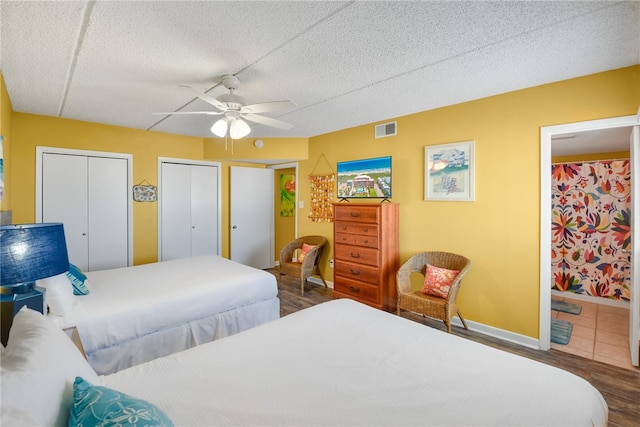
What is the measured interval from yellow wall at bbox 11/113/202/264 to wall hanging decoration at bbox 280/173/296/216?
192 centimetres

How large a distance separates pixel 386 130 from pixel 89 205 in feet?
13.6

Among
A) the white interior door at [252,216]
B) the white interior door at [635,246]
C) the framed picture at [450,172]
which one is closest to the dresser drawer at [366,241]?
the framed picture at [450,172]

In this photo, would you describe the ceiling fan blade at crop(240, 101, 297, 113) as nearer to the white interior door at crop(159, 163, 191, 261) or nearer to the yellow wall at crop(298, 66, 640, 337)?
the yellow wall at crop(298, 66, 640, 337)

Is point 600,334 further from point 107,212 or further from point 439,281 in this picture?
point 107,212

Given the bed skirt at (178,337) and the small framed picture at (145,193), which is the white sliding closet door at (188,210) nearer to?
the small framed picture at (145,193)

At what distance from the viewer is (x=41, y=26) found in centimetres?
184

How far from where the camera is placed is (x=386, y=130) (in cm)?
395

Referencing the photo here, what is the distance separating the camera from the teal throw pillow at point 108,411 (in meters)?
0.81

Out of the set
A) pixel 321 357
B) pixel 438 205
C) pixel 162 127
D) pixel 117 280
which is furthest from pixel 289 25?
pixel 162 127

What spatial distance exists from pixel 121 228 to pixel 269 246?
101 inches

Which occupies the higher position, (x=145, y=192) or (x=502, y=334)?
(x=145, y=192)

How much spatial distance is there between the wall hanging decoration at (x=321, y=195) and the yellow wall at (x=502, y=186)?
4.46 feet

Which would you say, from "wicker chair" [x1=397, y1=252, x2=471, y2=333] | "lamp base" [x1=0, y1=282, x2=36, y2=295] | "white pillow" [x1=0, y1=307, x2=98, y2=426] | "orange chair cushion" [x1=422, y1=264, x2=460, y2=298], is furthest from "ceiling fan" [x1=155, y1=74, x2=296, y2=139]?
"orange chair cushion" [x1=422, y1=264, x2=460, y2=298]

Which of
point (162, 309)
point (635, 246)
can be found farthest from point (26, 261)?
point (635, 246)
